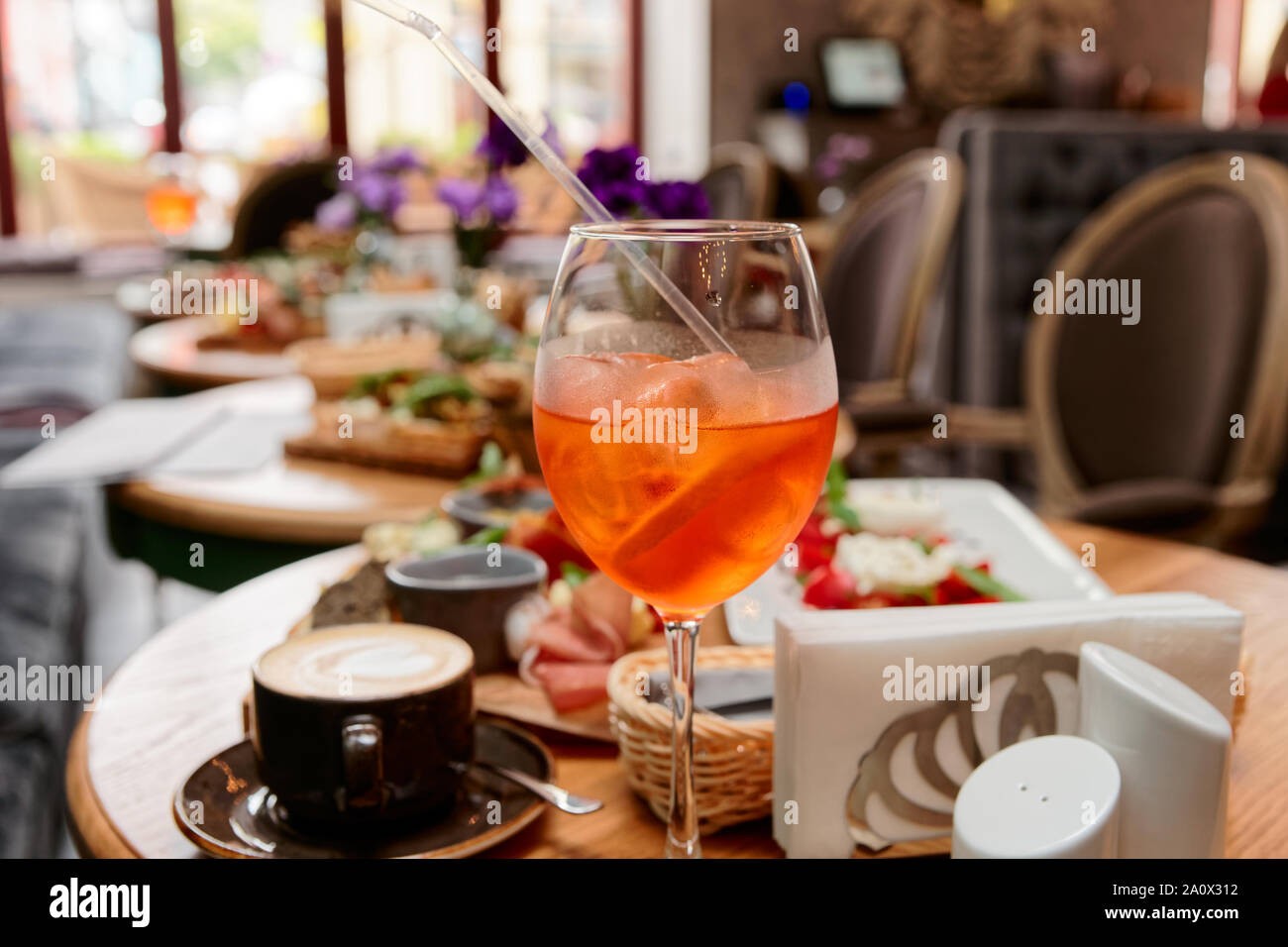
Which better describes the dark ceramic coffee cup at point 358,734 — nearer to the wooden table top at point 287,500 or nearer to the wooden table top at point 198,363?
the wooden table top at point 287,500

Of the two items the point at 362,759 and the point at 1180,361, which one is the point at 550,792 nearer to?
the point at 362,759

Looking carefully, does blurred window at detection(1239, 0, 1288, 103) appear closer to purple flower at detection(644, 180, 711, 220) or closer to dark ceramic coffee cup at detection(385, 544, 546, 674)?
purple flower at detection(644, 180, 711, 220)

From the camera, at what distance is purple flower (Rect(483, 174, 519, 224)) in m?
2.21

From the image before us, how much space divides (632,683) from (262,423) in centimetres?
117

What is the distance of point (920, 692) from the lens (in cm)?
64

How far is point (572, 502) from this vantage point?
577mm

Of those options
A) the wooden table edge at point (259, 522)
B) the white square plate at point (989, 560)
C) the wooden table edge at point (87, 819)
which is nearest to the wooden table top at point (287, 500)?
the wooden table edge at point (259, 522)

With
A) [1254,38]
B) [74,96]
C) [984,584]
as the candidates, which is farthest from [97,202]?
[1254,38]

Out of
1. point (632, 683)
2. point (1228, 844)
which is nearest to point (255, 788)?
point (632, 683)

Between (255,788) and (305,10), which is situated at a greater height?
(305,10)

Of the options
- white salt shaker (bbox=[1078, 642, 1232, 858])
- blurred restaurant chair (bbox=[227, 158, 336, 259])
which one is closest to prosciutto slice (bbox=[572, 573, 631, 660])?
white salt shaker (bbox=[1078, 642, 1232, 858])

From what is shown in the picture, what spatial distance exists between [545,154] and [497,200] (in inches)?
67.8

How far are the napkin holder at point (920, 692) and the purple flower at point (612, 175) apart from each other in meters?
0.80
